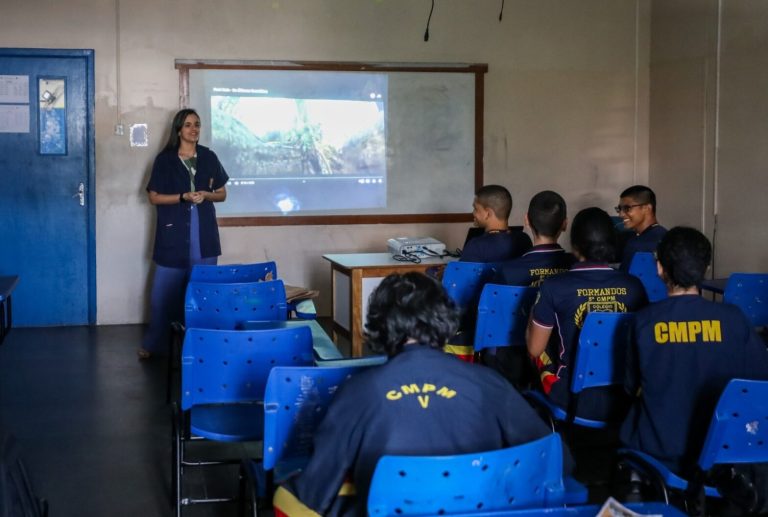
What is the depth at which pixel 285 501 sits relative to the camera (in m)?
Result: 1.97

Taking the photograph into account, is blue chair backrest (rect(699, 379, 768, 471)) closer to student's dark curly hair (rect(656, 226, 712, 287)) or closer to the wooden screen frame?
student's dark curly hair (rect(656, 226, 712, 287))

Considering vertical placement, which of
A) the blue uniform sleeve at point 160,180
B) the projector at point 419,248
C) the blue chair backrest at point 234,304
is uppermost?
the blue uniform sleeve at point 160,180

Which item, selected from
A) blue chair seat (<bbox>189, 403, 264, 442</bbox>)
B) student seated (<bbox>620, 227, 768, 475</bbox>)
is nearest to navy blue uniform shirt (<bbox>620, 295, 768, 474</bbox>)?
student seated (<bbox>620, 227, 768, 475</bbox>)

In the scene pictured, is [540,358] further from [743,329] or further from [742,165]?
[742,165]

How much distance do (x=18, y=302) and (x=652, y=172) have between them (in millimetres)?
5393

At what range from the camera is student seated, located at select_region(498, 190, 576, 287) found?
4.04 meters

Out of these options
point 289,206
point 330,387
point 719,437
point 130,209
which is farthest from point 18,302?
point 719,437

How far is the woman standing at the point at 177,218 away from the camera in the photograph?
19.6 feet

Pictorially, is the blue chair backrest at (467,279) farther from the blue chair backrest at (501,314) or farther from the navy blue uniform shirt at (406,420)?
the navy blue uniform shirt at (406,420)

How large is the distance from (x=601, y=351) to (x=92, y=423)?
8.92ft

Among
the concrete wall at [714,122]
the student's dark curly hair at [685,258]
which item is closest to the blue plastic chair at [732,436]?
the student's dark curly hair at [685,258]

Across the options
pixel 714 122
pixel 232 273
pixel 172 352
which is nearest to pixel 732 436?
pixel 232 273

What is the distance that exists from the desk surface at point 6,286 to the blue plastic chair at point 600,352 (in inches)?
99.1

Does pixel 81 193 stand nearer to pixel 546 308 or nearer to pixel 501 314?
pixel 501 314
